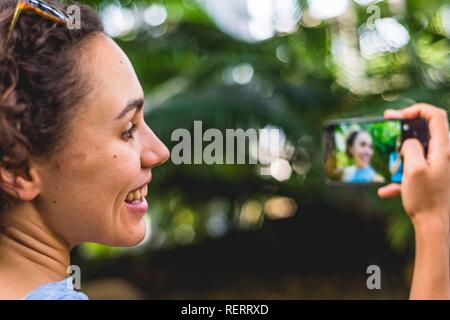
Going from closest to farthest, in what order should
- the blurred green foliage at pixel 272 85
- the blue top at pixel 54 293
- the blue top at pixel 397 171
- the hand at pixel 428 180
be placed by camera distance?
1. the blue top at pixel 54 293
2. the hand at pixel 428 180
3. the blue top at pixel 397 171
4. the blurred green foliage at pixel 272 85

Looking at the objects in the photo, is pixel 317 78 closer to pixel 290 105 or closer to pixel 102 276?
pixel 290 105

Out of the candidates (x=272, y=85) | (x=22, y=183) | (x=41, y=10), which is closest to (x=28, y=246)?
(x=22, y=183)

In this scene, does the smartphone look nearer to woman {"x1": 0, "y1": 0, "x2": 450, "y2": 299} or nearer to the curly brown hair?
woman {"x1": 0, "y1": 0, "x2": 450, "y2": 299}

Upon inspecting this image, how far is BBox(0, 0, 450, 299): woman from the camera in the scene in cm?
93

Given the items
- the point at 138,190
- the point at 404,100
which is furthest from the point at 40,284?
the point at 404,100

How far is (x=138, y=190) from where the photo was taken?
106 centimetres

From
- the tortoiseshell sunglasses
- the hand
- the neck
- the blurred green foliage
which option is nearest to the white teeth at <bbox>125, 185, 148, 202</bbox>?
the neck

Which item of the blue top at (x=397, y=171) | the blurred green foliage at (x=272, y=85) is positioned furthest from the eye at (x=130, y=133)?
the blurred green foliage at (x=272, y=85)

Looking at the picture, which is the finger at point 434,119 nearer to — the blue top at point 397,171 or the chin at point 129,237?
the blue top at point 397,171

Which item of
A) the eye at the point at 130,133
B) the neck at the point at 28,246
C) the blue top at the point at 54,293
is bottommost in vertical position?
the blue top at the point at 54,293

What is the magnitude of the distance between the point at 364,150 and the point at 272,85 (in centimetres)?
299

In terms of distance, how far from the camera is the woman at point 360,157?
1.42m

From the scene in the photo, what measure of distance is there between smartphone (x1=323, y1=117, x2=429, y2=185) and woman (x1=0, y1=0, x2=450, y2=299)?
0.27 metres

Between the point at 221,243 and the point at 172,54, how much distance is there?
1431 millimetres
